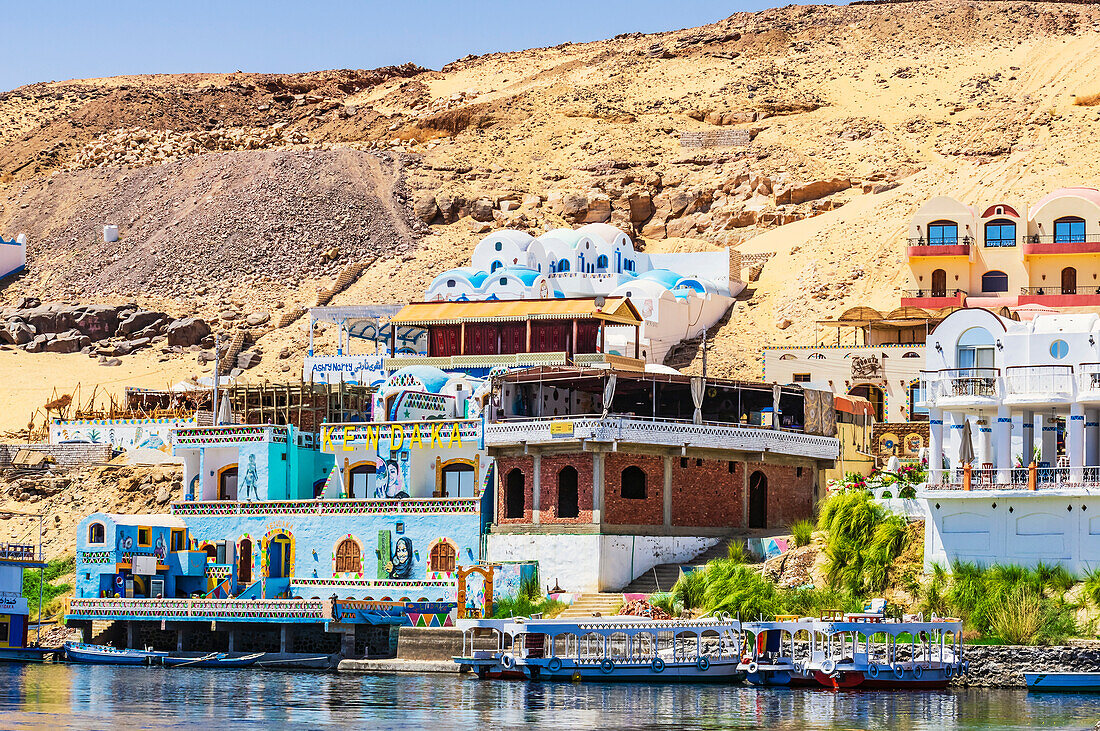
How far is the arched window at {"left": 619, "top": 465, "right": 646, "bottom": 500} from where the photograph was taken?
54094 millimetres

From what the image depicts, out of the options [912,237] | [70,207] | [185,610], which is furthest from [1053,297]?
[70,207]

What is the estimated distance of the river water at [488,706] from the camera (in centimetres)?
3769

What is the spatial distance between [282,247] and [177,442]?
5081cm

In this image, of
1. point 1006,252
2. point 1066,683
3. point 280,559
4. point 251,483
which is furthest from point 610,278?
point 1066,683

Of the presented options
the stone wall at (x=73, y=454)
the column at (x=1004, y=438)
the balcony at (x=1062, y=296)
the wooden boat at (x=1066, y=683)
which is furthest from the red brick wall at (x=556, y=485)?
the balcony at (x=1062, y=296)

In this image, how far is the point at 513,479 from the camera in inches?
2196

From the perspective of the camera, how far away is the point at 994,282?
80.8 meters

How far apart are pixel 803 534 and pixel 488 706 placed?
1356 cm

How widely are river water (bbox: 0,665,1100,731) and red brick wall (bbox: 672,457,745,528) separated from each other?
9.98m

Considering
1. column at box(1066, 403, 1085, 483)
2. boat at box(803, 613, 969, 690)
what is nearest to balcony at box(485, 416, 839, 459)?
column at box(1066, 403, 1085, 483)

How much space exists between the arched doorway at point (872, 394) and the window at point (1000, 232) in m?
13.1

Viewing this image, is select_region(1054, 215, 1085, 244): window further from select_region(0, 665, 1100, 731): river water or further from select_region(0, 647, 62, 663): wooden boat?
select_region(0, 647, 62, 663): wooden boat

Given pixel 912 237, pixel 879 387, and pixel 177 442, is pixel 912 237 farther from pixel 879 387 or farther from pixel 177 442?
pixel 177 442

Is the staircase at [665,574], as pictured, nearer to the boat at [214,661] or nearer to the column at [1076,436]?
the column at [1076,436]
